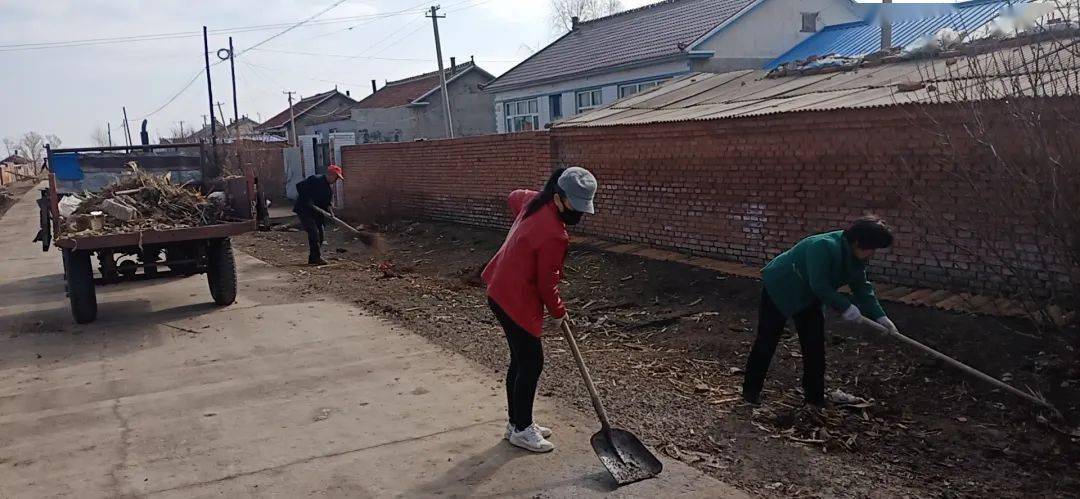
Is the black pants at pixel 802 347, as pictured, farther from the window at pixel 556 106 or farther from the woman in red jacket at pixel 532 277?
the window at pixel 556 106

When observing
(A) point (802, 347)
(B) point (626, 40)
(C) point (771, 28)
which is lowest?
(A) point (802, 347)

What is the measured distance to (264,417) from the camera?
204 inches

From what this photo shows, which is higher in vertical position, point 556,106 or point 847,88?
point 556,106

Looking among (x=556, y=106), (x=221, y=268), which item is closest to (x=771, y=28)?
(x=556, y=106)

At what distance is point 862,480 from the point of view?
3947 mm

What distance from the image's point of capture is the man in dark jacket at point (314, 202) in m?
11.7

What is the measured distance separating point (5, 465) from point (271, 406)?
150cm

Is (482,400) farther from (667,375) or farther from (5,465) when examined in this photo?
(5,465)

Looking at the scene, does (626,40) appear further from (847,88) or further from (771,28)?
(847,88)

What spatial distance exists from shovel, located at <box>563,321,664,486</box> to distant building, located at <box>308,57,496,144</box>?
32.0 metres

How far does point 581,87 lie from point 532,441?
2001cm

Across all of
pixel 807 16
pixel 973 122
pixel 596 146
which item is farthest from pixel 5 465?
pixel 807 16

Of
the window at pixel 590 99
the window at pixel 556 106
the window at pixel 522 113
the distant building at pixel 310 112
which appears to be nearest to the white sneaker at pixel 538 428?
the window at pixel 590 99

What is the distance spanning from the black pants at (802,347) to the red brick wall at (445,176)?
749 cm
